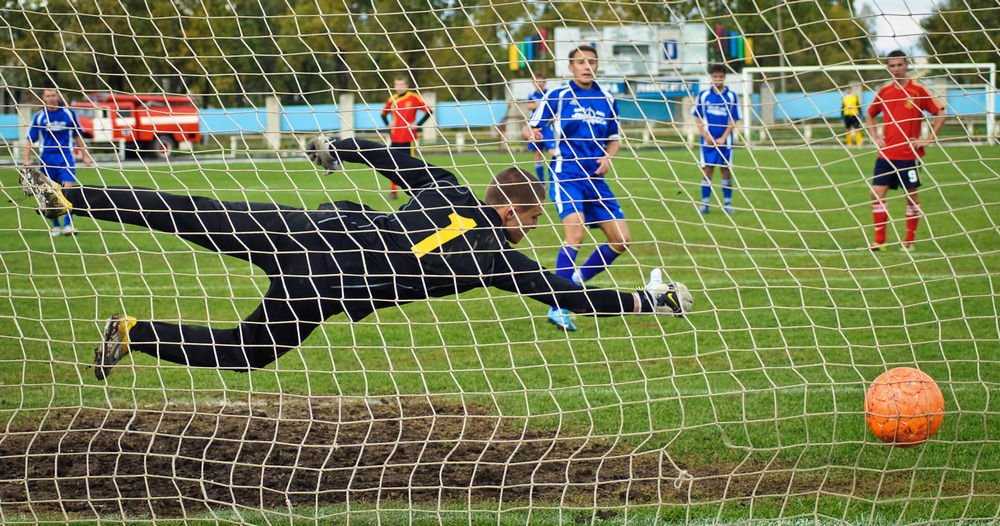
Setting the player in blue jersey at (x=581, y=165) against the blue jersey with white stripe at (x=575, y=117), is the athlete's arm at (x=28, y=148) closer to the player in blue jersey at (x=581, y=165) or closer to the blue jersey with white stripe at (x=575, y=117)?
the player in blue jersey at (x=581, y=165)

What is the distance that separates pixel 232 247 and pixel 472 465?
1.40 m

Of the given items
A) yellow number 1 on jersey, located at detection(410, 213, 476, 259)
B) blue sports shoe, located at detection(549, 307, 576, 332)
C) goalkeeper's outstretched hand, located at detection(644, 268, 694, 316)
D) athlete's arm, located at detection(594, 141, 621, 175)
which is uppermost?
yellow number 1 on jersey, located at detection(410, 213, 476, 259)

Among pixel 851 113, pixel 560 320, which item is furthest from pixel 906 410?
pixel 851 113

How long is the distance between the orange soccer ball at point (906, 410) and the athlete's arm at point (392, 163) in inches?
80.6

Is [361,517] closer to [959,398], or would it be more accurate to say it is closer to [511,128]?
[959,398]

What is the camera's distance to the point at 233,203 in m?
3.74

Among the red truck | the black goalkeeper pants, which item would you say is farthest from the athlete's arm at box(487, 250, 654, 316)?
the red truck

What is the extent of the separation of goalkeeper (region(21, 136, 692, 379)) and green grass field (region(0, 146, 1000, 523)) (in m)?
0.14

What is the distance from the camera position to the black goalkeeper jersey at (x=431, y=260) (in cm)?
362

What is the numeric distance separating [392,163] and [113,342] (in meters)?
1.45

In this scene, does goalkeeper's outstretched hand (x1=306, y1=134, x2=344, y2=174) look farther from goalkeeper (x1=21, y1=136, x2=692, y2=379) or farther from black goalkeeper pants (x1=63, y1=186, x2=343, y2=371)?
black goalkeeper pants (x1=63, y1=186, x2=343, y2=371)

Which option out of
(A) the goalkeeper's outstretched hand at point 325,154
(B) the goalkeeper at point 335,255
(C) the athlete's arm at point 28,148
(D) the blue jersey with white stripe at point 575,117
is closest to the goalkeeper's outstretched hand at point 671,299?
(B) the goalkeeper at point 335,255

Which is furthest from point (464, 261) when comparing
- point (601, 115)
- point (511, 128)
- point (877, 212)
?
point (511, 128)

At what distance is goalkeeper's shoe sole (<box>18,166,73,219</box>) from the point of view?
3.66 m
